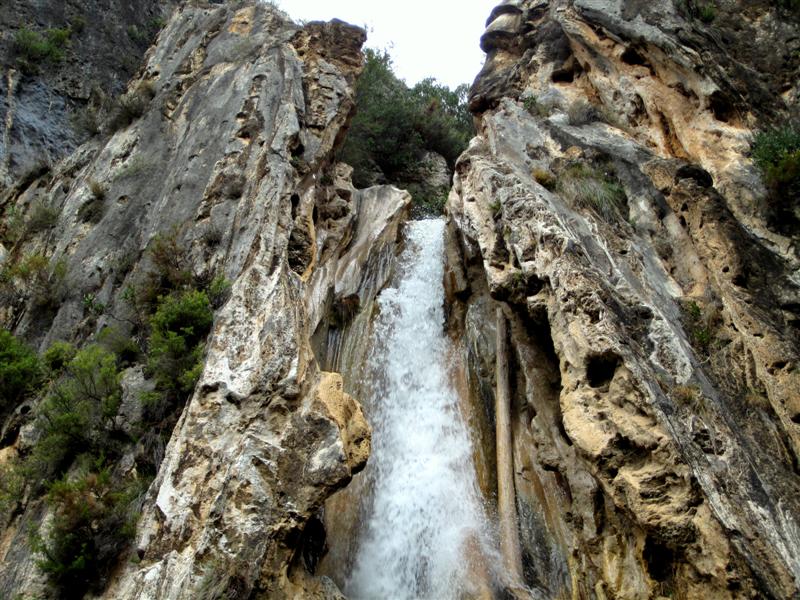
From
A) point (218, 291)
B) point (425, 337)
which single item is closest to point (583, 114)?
point (425, 337)

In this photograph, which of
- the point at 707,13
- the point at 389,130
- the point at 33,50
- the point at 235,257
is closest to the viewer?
Result: the point at 235,257

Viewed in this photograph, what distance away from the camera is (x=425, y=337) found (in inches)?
557

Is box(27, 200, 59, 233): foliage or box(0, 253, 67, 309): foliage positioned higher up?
box(27, 200, 59, 233): foliage

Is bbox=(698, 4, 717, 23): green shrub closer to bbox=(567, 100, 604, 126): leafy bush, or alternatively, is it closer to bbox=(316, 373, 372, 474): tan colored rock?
bbox=(567, 100, 604, 126): leafy bush

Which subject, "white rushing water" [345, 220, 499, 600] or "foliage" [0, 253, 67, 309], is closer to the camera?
"white rushing water" [345, 220, 499, 600]

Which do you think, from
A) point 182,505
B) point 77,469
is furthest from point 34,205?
point 182,505

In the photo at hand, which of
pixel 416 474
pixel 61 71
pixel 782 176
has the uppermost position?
pixel 61 71

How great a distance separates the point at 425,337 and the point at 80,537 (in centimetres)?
829

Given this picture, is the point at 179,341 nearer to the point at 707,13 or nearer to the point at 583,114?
the point at 583,114

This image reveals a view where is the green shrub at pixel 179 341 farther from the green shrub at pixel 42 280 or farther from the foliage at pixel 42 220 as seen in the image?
the foliage at pixel 42 220

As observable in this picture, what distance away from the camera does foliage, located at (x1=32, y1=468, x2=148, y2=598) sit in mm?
7570

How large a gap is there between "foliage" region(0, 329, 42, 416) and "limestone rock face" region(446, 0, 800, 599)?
823cm

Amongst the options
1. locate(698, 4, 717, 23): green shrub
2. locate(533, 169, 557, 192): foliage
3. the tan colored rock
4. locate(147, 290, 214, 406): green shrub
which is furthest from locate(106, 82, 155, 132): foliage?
locate(698, 4, 717, 23): green shrub

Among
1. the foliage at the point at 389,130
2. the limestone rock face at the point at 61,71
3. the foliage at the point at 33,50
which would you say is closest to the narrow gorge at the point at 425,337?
the limestone rock face at the point at 61,71
